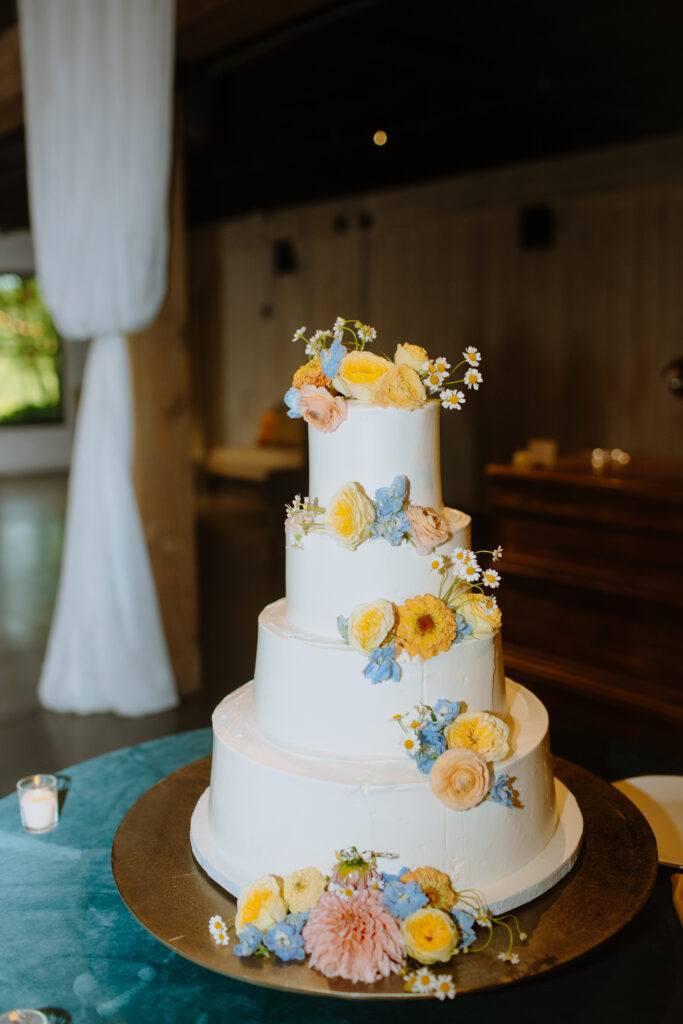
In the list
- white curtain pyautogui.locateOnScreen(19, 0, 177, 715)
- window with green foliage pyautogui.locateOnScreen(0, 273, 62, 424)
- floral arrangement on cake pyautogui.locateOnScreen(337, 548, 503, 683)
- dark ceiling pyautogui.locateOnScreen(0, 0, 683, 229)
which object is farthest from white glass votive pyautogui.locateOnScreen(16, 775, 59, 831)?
window with green foliage pyautogui.locateOnScreen(0, 273, 62, 424)

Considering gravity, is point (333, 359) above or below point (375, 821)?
above

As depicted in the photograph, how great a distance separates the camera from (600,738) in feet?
8.43

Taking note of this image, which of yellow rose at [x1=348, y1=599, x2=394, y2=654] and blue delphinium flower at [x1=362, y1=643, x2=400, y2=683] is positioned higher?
yellow rose at [x1=348, y1=599, x2=394, y2=654]

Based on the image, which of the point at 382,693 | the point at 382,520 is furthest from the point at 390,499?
the point at 382,693

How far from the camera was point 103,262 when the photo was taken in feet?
12.6

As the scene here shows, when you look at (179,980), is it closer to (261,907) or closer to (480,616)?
(261,907)

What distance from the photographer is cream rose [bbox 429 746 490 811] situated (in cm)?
147

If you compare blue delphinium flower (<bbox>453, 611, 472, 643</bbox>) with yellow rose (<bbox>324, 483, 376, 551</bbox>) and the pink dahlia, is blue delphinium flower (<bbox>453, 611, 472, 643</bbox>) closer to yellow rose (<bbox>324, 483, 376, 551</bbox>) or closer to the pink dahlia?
yellow rose (<bbox>324, 483, 376, 551</bbox>)

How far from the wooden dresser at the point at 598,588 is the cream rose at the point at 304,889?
2.70 m

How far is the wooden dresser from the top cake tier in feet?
8.05

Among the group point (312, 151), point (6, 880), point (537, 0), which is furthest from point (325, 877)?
point (312, 151)

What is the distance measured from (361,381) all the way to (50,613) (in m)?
4.77

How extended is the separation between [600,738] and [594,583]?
1.69m

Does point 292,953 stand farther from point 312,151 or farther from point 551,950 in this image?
point 312,151
